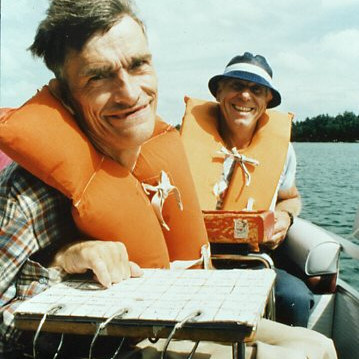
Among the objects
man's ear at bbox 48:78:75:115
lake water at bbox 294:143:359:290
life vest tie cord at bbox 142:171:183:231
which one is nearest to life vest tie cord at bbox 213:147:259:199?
life vest tie cord at bbox 142:171:183:231

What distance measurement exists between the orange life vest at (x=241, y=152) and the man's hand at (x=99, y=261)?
1.68 metres

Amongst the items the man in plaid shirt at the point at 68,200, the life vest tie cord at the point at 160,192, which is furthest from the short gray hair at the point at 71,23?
the life vest tie cord at the point at 160,192

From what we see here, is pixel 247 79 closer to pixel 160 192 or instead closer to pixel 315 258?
pixel 315 258

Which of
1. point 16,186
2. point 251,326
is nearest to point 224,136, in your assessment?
point 16,186

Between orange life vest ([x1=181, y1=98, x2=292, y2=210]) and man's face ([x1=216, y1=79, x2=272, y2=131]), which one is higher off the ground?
man's face ([x1=216, y1=79, x2=272, y2=131])

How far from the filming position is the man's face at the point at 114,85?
1647 millimetres

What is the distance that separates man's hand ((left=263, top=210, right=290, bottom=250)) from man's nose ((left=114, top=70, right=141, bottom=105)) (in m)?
1.67

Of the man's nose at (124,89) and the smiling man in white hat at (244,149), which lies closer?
the man's nose at (124,89)

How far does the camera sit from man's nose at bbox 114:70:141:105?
171 cm

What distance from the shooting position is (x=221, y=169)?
343 cm

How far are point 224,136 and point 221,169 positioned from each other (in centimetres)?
37

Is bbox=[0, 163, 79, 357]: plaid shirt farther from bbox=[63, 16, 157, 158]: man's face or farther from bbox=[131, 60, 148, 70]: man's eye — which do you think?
bbox=[131, 60, 148, 70]: man's eye

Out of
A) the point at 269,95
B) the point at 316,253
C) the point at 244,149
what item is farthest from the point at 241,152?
the point at 316,253

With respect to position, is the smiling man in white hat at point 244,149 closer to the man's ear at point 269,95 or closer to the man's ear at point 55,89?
the man's ear at point 269,95
